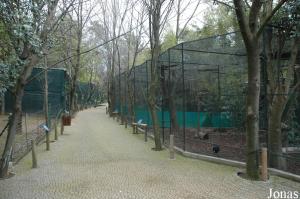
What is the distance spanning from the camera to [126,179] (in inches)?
346

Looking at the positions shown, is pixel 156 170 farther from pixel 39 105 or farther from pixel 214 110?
pixel 39 105

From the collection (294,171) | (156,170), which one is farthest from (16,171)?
(294,171)

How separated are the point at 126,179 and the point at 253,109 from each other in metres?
3.37

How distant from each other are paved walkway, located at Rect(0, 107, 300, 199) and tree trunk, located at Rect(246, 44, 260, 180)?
440 millimetres

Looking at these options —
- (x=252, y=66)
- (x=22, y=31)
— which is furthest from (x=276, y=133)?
(x=22, y=31)

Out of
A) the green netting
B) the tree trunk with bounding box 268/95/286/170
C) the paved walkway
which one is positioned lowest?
the paved walkway

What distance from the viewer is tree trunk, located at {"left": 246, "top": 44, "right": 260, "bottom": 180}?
28.2ft

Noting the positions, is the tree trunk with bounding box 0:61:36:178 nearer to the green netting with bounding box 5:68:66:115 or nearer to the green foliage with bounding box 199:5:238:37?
the green foliage with bounding box 199:5:238:37

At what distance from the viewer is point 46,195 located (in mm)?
7477

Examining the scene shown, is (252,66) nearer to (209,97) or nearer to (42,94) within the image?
(209,97)

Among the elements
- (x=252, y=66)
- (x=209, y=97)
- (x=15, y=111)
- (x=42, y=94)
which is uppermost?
(x=252, y=66)

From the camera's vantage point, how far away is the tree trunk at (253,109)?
8.59 meters


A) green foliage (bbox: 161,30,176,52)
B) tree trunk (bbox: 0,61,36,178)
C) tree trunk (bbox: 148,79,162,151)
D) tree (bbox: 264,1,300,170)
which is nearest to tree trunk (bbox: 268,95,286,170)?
tree (bbox: 264,1,300,170)

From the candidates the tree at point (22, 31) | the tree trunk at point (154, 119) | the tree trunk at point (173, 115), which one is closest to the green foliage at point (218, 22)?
the tree trunk at point (173, 115)
